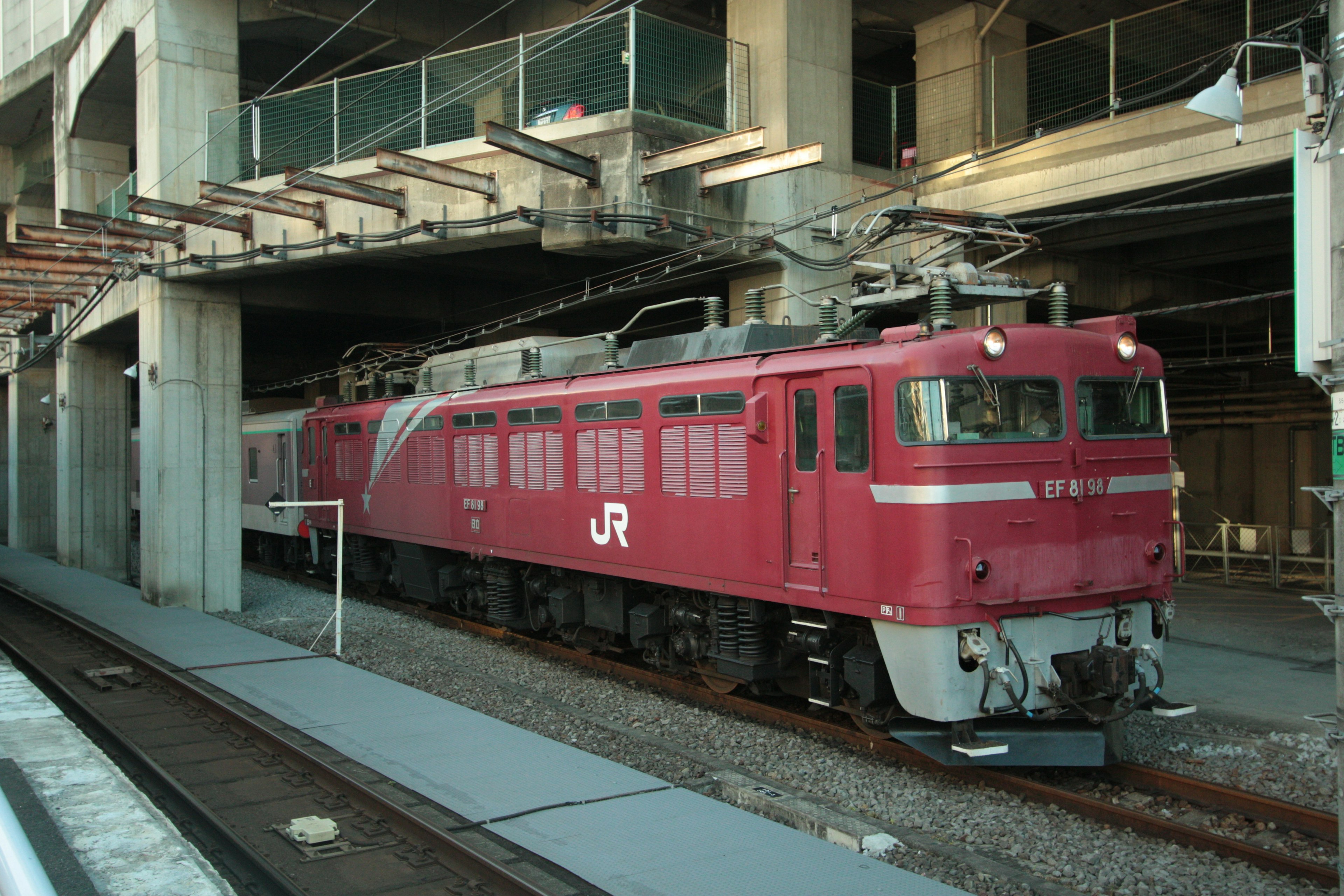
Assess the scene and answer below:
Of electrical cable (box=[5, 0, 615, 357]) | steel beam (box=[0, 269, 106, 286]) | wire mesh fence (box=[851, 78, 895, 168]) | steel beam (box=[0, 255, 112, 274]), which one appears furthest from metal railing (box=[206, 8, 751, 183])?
steel beam (box=[0, 269, 106, 286])

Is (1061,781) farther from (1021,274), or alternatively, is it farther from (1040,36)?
(1040,36)

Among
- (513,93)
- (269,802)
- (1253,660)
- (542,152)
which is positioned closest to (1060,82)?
(513,93)

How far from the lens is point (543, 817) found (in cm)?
644

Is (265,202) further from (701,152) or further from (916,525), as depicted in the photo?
(916,525)

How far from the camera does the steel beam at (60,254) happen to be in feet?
54.7

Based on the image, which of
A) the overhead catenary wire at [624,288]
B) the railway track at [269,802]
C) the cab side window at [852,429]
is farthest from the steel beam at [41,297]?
the cab side window at [852,429]

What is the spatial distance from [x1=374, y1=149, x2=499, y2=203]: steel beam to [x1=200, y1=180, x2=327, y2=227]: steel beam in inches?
84.5

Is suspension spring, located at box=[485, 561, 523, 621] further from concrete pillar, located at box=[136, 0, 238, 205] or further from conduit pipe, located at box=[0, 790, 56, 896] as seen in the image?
conduit pipe, located at box=[0, 790, 56, 896]

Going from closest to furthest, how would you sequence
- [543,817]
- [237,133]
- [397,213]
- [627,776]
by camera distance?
[543,817], [627,776], [397,213], [237,133]

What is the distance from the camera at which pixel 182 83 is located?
1633 cm

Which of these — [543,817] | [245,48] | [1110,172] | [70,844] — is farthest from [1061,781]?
[245,48]

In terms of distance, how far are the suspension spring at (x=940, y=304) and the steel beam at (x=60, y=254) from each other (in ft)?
46.6

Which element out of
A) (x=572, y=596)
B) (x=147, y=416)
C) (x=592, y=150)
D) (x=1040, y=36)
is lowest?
(x=572, y=596)

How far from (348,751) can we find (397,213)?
8.48 metres
